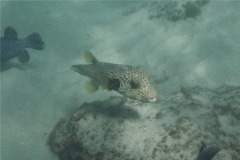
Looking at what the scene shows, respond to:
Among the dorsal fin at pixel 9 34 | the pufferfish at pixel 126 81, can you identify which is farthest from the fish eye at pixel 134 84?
the dorsal fin at pixel 9 34

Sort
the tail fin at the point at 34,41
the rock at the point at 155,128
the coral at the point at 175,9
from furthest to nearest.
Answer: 1. the coral at the point at 175,9
2. the tail fin at the point at 34,41
3. the rock at the point at 155,128

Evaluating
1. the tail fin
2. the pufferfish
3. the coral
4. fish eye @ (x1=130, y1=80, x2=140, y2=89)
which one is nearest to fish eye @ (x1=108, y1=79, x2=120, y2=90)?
the pufferfish

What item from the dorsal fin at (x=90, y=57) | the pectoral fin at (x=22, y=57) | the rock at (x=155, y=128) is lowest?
the rock at (x=155, y=128)

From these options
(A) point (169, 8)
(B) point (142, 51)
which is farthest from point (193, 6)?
(B) point (142, 51)

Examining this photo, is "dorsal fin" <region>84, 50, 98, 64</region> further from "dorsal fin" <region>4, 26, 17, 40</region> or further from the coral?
the coral

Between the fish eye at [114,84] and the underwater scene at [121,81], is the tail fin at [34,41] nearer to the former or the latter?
the underwater scene at [121,81]

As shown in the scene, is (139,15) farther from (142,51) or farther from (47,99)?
(47,99)

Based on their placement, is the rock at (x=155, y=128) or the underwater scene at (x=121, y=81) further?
the underwater scene at (x=121, y=81)
